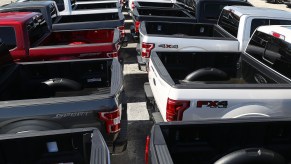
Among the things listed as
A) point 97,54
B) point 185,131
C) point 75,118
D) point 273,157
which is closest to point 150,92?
point 97,54

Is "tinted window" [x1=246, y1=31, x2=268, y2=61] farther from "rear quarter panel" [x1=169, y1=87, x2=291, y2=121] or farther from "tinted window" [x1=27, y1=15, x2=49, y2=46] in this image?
"tinted window" [x1=27, y1=15, x2=49, y2=46]

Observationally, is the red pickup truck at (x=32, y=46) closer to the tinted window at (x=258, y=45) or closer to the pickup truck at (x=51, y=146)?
the tinted window at (x=258, y=45)

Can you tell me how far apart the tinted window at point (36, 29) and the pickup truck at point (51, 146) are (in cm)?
368

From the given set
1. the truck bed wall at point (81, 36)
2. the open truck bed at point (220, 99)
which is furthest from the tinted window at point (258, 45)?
the truck bed wall at point (81, 36)

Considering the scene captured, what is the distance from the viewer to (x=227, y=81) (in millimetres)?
5438

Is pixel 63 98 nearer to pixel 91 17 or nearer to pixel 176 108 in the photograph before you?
pixel 176 108

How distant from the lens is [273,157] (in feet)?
8.72

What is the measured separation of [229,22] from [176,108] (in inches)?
166

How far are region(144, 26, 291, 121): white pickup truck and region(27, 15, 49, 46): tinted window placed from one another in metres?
2.75

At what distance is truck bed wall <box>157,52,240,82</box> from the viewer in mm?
5434

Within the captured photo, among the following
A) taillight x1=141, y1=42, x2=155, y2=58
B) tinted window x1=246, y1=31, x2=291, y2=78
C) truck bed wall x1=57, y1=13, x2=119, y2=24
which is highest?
truck bed wall x1=57, y1=13, x2=119, y2=24

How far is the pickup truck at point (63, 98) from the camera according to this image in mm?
3330

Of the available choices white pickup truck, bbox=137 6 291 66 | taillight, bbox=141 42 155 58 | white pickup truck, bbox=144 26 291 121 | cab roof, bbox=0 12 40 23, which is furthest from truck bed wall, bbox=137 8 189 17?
white pickup truck, bbox=144 26 291 121

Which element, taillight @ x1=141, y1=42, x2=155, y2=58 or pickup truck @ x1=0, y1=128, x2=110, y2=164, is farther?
taillight @ x1=141, y1=42, x2=155, y2=58
